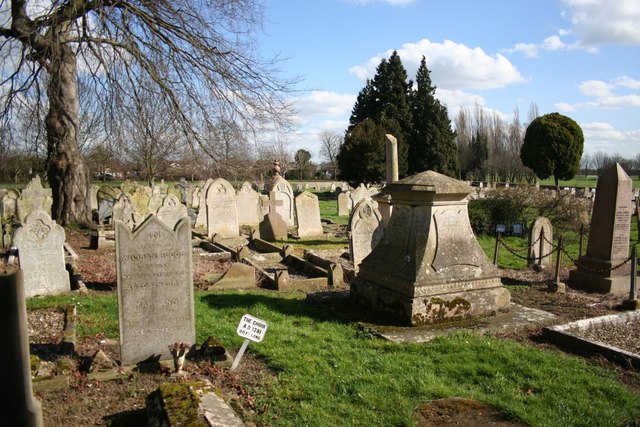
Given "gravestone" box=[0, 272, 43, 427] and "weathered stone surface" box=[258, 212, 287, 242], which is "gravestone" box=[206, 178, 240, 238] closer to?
"weathered stone surface" box=[258, 212, 287, 242]

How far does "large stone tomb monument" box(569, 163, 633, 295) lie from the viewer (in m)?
10.4

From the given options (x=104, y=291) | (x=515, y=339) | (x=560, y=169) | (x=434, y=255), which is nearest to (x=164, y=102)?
(x=104, y=291)

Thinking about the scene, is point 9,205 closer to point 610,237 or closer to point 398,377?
point 398,377

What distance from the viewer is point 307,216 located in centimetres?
1747

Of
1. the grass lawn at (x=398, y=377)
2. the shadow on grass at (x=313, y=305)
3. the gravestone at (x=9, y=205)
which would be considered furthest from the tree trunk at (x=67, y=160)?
the grass lawn at (x=398, y=377)

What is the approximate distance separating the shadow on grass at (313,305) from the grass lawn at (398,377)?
230mm

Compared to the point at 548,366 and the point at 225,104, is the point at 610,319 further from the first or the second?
the point at 225,104

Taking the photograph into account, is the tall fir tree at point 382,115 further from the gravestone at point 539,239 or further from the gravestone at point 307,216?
the gravestone at point 539,239

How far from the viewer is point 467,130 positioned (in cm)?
7131

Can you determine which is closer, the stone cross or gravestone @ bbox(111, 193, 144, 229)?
gravestone @ bbox(111, 193, 144, 229)

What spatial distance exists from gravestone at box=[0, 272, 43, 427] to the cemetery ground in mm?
2761

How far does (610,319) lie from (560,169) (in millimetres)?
40390

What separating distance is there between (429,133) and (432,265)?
39.4 meters

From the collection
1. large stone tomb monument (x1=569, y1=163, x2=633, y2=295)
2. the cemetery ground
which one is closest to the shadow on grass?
the cemetery ground
